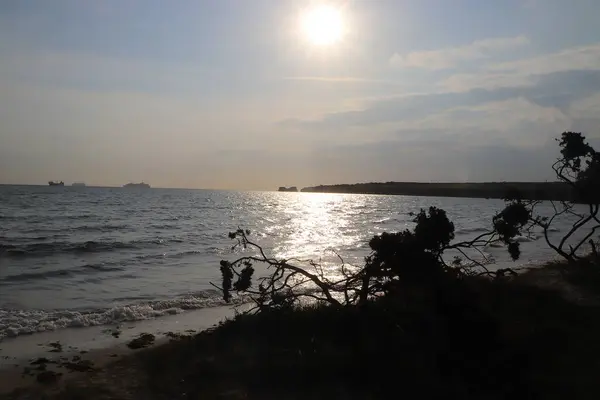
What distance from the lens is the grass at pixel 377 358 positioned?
7.19 metres

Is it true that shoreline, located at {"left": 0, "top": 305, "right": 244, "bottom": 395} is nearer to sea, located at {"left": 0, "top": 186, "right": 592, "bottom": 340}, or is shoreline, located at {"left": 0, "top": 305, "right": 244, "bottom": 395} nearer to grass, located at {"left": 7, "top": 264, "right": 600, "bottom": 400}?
sea, located at {"left": 0, "top": 186, "right": 592, "bottom": 340}

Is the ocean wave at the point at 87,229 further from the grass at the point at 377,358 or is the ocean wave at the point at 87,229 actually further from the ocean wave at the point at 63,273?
the grass at the point at 377,358

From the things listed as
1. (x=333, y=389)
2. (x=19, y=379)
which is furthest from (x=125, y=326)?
(x=333, y=389)

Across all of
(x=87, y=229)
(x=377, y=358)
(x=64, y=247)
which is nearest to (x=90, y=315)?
(x=377, y=358)

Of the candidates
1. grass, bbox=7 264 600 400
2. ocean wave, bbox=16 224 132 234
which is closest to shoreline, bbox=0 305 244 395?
grass, bbox=7 264 600 400

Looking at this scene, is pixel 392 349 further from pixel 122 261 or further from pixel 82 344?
pixel 122 261

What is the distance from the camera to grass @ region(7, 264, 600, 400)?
7188mm

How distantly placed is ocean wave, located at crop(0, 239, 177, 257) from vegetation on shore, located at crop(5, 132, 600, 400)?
16.2 meters

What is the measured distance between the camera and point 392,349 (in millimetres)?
7797

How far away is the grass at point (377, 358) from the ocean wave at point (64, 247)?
54.9 feet

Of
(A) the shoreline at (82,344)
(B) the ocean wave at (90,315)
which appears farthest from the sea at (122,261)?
(A) the shoreline at (82,344)

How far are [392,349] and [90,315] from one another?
8.53 metres

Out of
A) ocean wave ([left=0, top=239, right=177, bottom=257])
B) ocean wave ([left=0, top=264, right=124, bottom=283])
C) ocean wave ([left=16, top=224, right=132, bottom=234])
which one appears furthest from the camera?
ocean wave ([left=16, top=224, right=132, bottom=234])

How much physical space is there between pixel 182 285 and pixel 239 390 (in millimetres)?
10791
